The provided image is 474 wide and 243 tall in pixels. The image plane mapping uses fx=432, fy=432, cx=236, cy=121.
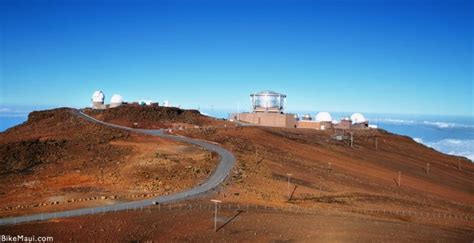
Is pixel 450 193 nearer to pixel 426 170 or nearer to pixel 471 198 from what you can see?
pixel 471 198

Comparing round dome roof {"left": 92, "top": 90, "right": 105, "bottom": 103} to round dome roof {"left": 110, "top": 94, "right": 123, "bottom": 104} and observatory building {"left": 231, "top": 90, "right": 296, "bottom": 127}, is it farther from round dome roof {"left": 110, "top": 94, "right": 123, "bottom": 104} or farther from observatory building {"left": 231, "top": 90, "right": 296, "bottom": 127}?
observatory building {"left": 231, "top": 90, "right": 296, "bottom": 127}

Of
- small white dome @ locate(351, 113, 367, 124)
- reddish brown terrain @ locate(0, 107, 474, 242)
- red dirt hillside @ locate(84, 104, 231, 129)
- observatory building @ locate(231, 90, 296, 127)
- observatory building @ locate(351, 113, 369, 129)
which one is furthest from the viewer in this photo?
small white dome @ locate(351, 113, 367, 124)

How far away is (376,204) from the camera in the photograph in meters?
34.7

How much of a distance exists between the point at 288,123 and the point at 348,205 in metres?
49.1

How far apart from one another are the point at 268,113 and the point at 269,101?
2693 millimetres

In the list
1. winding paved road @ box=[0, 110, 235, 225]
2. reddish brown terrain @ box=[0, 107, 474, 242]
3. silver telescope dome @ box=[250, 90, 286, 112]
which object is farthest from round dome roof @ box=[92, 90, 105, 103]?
winding paved road @ box=[0, 110, 235, 225]

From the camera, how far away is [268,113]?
81750 millimetres

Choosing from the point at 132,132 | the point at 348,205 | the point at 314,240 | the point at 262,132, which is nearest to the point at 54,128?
the point at 132,132

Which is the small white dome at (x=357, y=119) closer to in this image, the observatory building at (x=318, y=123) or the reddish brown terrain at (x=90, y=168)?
the observatory building at (x=318, y=123)

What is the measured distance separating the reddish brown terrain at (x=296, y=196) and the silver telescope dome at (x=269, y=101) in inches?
540

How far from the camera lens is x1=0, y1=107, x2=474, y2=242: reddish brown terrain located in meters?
22.7

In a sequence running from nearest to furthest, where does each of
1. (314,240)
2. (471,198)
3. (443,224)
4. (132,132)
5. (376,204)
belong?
(314,240) → (443,224) → (376,204) → (471,198) → (132,132)

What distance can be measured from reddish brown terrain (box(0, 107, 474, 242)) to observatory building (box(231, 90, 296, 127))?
10.8 metres

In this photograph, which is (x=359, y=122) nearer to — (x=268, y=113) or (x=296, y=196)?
(x=268, y=113)
